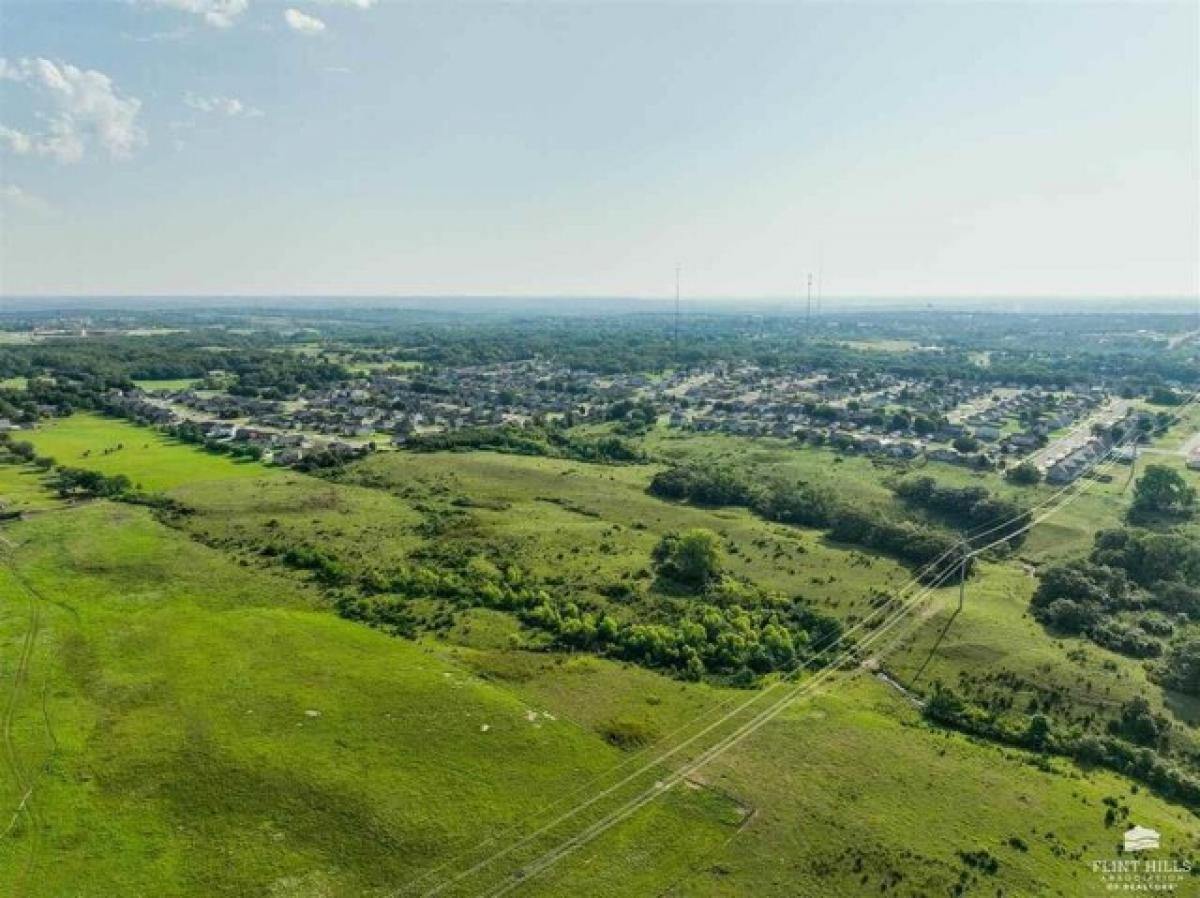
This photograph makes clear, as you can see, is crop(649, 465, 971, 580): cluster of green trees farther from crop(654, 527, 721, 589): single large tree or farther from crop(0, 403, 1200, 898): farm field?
crop(654, 527, 721, 589): single large tree

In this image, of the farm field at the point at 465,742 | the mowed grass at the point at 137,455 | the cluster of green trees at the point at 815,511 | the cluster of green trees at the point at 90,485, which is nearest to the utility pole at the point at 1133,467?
the cluster of green trees at the point at 815,511

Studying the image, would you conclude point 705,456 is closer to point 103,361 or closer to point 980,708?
point 980,708

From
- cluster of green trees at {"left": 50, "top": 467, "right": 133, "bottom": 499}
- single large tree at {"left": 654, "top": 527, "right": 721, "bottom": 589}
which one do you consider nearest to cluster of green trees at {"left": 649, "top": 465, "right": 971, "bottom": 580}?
single large tree at {"left": 654, "top": 527, "right": 721, "bottom": 589}

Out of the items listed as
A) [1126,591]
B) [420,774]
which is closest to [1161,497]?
[1126,591]

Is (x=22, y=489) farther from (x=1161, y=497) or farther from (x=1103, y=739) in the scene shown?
(x=1161, y=497)
